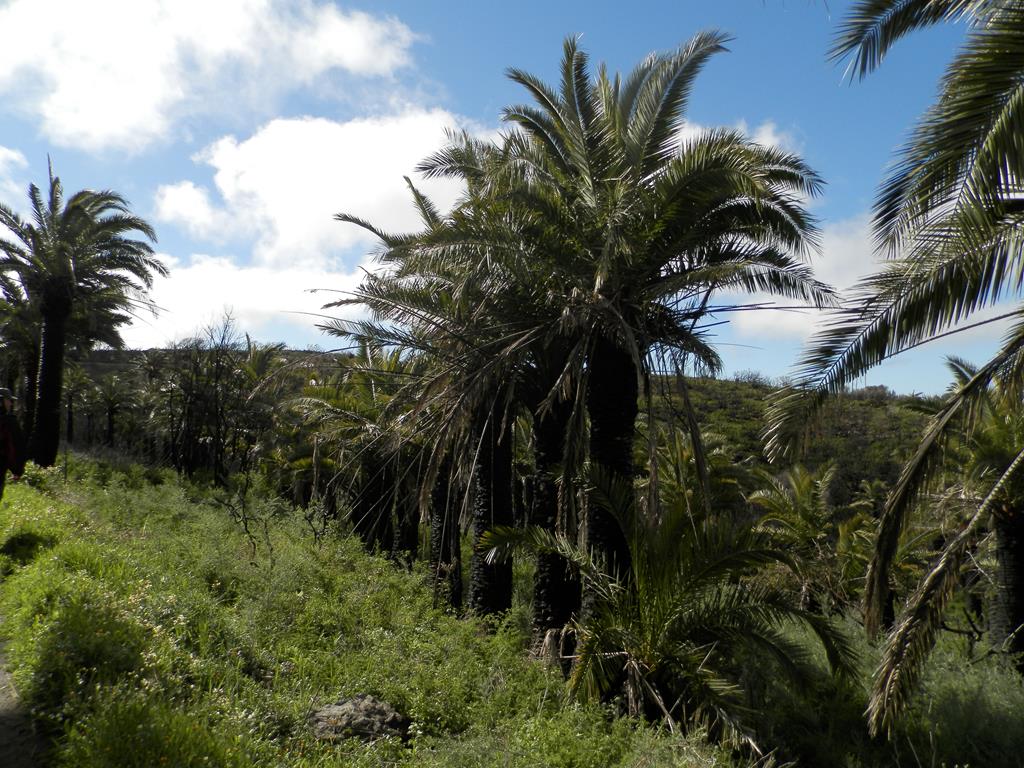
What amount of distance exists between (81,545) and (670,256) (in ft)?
Result: 24.8

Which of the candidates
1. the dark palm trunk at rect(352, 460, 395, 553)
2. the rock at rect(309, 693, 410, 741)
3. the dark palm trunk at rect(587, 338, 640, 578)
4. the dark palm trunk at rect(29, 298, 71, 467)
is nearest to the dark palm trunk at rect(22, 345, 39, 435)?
the dark palm trunk at rect(29, 298, 71, 467)

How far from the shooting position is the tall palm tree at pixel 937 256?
4.71 m

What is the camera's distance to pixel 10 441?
23.7 feet

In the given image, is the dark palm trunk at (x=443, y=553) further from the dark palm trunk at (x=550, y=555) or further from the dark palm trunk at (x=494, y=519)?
the dark palm trunk at (x=550, y=555)

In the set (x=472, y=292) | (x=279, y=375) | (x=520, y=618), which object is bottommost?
(x=520, y=618)

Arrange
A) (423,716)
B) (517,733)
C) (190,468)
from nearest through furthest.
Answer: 1. (517,733)
2. (423,716)
3. (190,468)

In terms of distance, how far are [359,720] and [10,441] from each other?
454 cm

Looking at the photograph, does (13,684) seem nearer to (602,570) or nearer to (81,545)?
(81,545)

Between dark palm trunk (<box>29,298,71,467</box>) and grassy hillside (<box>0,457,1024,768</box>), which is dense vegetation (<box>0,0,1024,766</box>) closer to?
grassy hillside (<box>0,457,1024,768</box>)

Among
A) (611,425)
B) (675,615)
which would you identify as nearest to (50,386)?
(611,425)

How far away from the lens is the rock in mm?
5766

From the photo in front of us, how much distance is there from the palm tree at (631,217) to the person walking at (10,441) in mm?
5672

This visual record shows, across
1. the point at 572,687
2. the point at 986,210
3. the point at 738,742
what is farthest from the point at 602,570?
the point at 986,210

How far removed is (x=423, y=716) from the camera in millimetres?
6602
